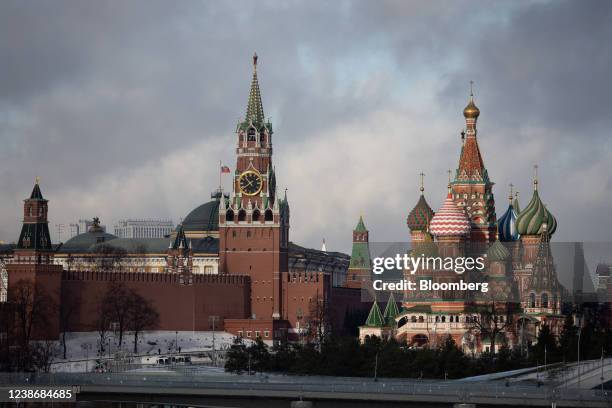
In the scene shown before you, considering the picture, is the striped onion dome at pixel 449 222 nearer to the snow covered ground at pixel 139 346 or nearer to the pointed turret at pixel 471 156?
the pointed turret at pixel 471 156

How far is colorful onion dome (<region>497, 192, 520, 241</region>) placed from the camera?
549ft

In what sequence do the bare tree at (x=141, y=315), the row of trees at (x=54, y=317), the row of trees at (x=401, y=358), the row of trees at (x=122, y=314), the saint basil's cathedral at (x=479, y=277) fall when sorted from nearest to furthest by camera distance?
the row of trees at (x=401, y=358), the row of trees at (x=54, y=317), the saint basil's cathedral at (x=479, y=277), the row of trees at (x=122, y=314), the bare tree at (x=141, y=315)

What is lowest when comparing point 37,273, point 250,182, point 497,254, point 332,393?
point 332,393

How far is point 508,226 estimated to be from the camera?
169 metres

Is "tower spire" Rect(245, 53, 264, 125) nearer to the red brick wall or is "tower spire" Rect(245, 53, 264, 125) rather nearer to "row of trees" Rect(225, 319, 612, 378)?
the red brick wall

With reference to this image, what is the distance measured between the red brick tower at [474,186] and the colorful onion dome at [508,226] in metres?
3.27

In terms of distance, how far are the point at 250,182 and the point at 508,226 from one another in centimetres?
2248

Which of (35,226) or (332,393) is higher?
(35,226)

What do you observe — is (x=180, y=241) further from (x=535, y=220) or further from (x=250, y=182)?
(x=535, y=220)

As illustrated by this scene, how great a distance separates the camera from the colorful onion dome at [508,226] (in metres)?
167

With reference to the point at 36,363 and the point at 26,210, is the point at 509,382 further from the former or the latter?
the point at 26,210

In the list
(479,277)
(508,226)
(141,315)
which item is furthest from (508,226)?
(141,315)

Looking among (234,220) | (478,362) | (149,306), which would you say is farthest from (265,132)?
(478,362)

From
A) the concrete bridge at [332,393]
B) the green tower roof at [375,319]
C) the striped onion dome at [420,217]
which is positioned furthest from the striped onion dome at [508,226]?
the concrete bridge at [332,393]
